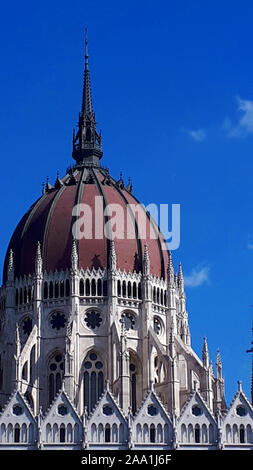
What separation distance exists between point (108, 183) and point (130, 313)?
1782cm

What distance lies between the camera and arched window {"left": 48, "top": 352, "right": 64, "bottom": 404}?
456 feet

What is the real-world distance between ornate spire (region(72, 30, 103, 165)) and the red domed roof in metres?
5.42

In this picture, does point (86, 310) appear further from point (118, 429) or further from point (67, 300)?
point (118, 429)

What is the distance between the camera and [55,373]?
13975 centimetres

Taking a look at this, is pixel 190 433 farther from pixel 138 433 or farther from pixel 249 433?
pixel 249 433

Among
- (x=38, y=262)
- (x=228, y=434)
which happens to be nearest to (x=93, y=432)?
(x=228, y=434)

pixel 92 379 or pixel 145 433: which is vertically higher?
pixel 92 379

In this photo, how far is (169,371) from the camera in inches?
5261

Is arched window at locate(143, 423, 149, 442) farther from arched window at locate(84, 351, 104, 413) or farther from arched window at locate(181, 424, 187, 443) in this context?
arched window at locate(84, 351, 104, 413)

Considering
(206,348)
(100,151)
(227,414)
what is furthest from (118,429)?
(100,151)

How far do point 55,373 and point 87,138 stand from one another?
33.9 meters

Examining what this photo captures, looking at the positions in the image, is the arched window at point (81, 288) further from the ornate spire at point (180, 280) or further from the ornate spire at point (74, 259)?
the ornate spire at point (180, 280)

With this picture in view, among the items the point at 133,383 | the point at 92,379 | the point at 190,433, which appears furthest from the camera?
the point at 133,383

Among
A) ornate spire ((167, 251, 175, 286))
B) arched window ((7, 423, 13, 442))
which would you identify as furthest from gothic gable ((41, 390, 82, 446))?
ornate spire ((167, 251, 175, 286))
